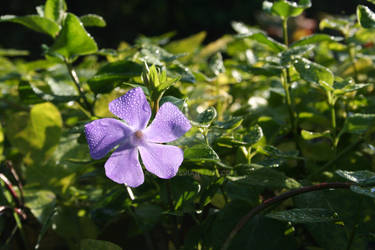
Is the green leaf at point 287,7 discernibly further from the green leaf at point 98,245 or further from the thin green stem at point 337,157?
the green leaf at point 98,245

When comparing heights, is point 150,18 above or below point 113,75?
below

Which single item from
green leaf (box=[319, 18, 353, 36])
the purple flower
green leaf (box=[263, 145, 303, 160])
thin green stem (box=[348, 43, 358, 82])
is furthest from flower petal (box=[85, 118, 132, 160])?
thin green stem (box=[348, 43, 358, 82])

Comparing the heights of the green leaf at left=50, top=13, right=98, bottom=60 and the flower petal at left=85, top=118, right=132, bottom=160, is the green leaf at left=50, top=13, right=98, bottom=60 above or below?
above

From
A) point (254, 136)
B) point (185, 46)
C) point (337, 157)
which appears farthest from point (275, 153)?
point (185, 46)

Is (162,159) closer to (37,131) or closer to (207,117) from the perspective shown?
(207,117)

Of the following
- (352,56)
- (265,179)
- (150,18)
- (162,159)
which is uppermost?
(162,159)

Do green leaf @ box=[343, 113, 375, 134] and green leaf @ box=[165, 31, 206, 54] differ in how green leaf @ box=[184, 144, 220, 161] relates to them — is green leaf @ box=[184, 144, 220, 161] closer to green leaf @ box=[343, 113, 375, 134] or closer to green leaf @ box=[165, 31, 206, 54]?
green leaf @ box=[343, 113, 375, 134]

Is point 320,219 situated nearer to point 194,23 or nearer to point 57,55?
point 57,55
